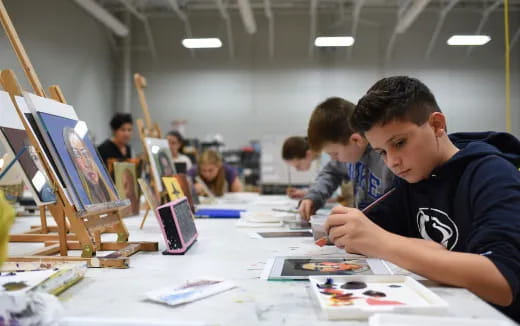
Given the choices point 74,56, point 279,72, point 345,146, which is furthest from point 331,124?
point 279,72

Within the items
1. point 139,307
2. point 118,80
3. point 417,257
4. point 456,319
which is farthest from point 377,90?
point 118,80

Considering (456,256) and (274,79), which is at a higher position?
(274,79)

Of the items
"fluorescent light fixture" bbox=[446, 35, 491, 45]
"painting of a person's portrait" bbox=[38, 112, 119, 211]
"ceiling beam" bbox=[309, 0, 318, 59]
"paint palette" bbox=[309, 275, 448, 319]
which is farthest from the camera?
Answer: "ceiling beam" bbox=[309, 0, 318, 59]

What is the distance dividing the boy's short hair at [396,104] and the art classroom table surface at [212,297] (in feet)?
1.30

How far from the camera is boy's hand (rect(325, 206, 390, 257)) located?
97cm

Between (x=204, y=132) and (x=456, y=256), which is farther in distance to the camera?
(x=204, y=132)

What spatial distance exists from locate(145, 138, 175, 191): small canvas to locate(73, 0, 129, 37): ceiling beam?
469 cm

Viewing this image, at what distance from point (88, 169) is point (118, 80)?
731cm

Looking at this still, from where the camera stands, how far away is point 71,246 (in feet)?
4.35

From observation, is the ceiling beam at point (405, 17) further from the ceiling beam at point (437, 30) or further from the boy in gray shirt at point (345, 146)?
the boy in gray shirt at point (345, 146)

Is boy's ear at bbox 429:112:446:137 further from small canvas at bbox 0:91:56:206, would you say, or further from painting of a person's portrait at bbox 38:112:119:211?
small canvas at bbox 0:91:56:206

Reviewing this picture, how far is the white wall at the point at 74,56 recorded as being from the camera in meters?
4.95

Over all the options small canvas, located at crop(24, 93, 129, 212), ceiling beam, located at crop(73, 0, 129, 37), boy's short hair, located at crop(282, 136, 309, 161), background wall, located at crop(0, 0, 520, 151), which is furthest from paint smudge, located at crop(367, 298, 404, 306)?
background wall, located at crop(0, 0, 520, 151)

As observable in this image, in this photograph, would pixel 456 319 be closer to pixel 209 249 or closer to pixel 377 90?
pixel 377 90
